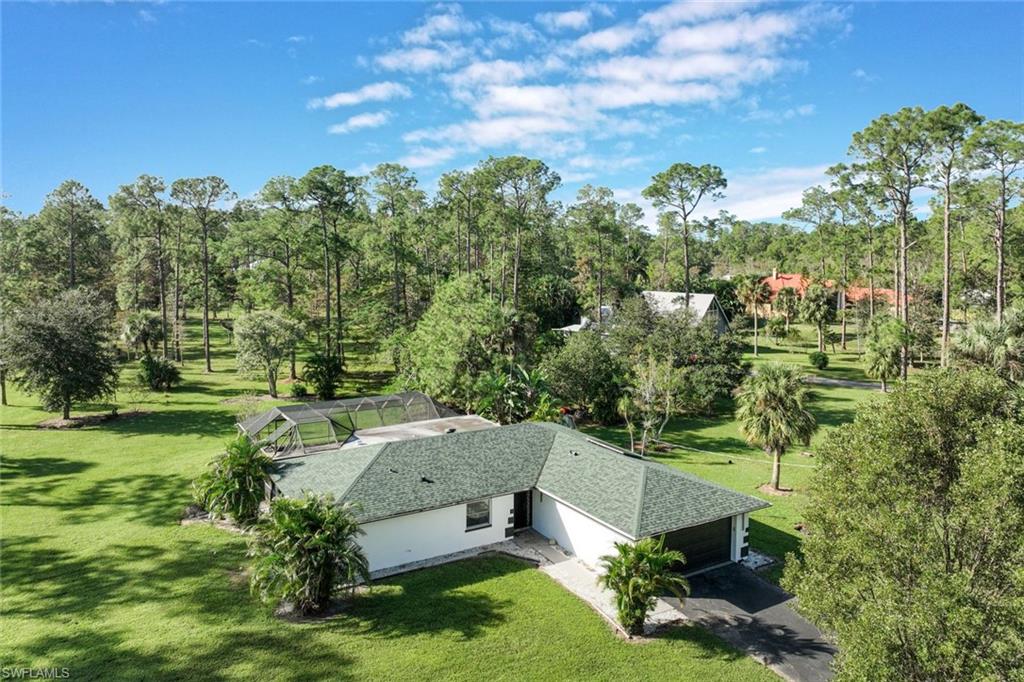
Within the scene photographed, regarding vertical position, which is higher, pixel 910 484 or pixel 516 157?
pixel 516 157

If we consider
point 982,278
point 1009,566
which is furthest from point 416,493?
point 982,278

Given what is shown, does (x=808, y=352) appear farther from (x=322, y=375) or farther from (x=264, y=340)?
(x=264, y=340)

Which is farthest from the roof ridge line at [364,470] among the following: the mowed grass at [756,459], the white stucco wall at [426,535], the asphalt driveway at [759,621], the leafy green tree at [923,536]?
the mowed grass at [756,459]

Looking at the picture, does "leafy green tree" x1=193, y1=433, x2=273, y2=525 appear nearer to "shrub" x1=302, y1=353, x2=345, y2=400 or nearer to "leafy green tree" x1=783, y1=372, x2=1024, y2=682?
"leafy green tree" x1=783, y1=372, x2=1024, y2=682

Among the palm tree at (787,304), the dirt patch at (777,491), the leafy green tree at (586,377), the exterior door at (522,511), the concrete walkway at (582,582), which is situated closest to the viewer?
the concrete walkway at (582,582)

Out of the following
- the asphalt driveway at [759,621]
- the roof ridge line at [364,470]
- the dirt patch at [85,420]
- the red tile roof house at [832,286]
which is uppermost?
the red tile roof house at [832,286]

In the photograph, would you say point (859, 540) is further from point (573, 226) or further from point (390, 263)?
point (573, 226)

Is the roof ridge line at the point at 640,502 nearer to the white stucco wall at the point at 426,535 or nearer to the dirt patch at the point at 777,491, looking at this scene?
the white stucco wall at the point at 426,535
